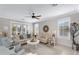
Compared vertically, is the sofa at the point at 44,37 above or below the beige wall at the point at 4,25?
below

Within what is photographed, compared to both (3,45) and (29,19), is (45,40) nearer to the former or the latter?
(29,19)

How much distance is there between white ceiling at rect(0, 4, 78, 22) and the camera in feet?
5.57

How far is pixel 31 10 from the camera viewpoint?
1741mm

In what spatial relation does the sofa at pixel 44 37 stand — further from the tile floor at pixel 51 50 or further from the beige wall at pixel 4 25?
the beige wall at pixel 4 25

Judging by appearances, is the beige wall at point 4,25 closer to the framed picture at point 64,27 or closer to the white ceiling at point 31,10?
the white ceiling at point 31,10

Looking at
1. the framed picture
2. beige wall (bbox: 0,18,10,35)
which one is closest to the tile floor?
the framed picture

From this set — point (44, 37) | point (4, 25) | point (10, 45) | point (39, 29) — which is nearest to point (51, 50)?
point (44, 37)

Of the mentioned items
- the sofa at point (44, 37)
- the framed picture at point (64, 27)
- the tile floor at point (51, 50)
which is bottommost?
the tile floor at point (51, 50)

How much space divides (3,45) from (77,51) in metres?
1.35

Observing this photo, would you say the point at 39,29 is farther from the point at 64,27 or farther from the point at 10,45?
the point at 10,45

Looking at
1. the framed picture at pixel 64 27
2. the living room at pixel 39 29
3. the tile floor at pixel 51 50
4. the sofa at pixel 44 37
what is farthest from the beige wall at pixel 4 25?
the framed picture at pixel 64 27

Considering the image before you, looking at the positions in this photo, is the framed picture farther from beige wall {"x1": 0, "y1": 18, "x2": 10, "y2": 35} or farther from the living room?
beige wall {"x1": 0, "y1": 18, "x2": 10, "y2": 35}

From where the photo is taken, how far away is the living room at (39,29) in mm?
1700
